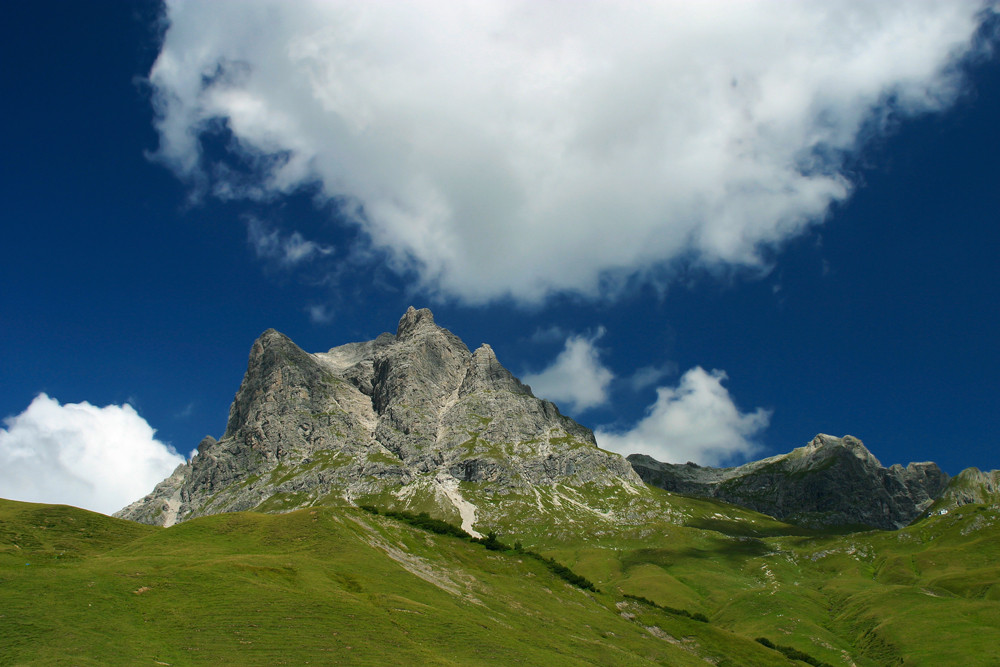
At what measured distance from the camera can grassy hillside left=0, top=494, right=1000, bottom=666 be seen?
197 ft

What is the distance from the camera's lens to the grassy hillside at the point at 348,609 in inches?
2366

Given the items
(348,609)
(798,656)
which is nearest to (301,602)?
(348,609)

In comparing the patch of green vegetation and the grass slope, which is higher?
the patch of green vegetation

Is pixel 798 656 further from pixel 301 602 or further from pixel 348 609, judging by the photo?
pixel 301 602

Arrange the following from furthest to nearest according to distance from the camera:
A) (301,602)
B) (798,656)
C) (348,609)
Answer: (798,656) → (348,609) → (301,602)

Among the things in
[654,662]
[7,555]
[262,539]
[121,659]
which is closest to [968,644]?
[654,662]

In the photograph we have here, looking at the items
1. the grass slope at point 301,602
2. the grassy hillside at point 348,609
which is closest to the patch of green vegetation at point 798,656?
the grassy hillside at point 348,609

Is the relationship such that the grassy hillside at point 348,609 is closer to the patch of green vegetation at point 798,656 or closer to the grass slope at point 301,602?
the grass slope at point 301,602

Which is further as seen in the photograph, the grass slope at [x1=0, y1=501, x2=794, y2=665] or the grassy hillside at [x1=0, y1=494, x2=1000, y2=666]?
the grassy hillside at [x1=0, y1=494, x2=1000, y2=666]

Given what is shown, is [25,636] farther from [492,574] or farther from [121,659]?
[492,574]

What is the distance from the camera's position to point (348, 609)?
7394 centimetres

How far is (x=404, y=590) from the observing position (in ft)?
317

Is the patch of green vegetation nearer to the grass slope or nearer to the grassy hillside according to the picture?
the grassy hillside

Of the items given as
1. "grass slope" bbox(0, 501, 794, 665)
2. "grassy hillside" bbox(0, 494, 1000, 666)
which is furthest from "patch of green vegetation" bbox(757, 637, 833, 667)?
"grass slope" bbox(0, 501, 794, 665)
